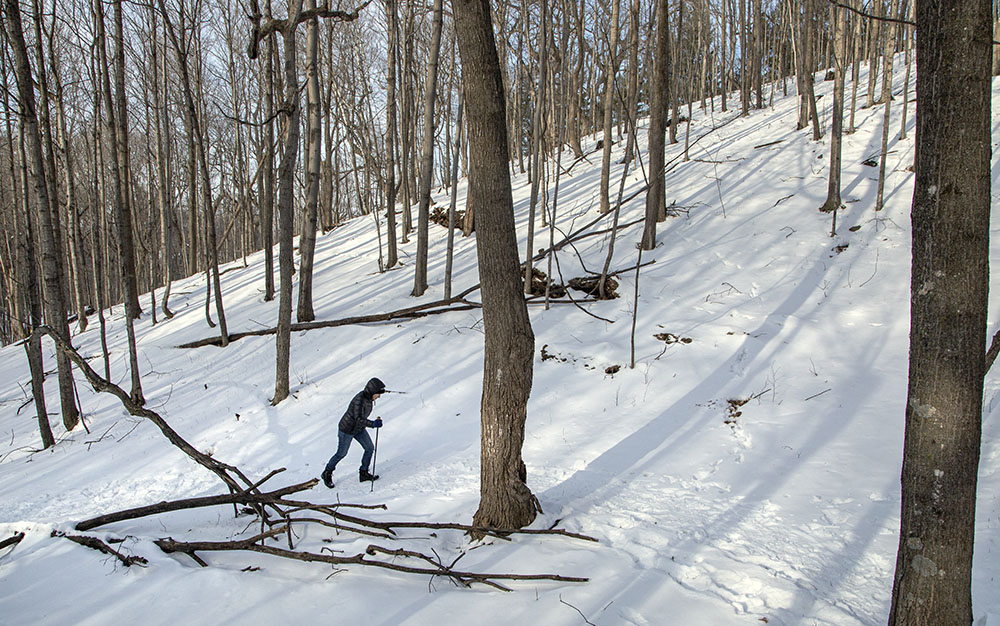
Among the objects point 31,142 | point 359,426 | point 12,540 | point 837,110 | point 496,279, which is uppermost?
point 837,110

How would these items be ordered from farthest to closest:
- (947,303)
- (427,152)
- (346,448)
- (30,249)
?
(427,152)
(30,249)
(346,448)
(947,303)

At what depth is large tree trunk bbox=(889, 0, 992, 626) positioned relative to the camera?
247 cm

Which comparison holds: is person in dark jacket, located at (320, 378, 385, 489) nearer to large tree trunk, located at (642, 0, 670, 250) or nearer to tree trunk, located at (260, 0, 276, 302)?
large tree trunk, located at (642, 0, 670, 250)

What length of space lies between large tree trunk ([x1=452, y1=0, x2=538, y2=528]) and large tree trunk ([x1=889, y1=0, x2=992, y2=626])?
9.00ft

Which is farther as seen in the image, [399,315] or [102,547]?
[399,315]

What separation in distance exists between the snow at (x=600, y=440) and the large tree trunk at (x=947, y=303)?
4.23 ft

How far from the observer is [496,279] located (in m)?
4.66

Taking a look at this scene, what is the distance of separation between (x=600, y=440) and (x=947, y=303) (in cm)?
524

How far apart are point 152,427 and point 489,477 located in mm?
8116

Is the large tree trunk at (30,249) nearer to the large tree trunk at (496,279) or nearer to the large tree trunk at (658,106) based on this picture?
the large tree trunk at (496,279)

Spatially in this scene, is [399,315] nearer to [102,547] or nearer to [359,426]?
[359,426]

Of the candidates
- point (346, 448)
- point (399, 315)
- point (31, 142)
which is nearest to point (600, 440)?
point (346, 448)

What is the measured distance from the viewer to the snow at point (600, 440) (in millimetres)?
3689

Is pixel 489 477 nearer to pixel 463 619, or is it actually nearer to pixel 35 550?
pixel 463 619
